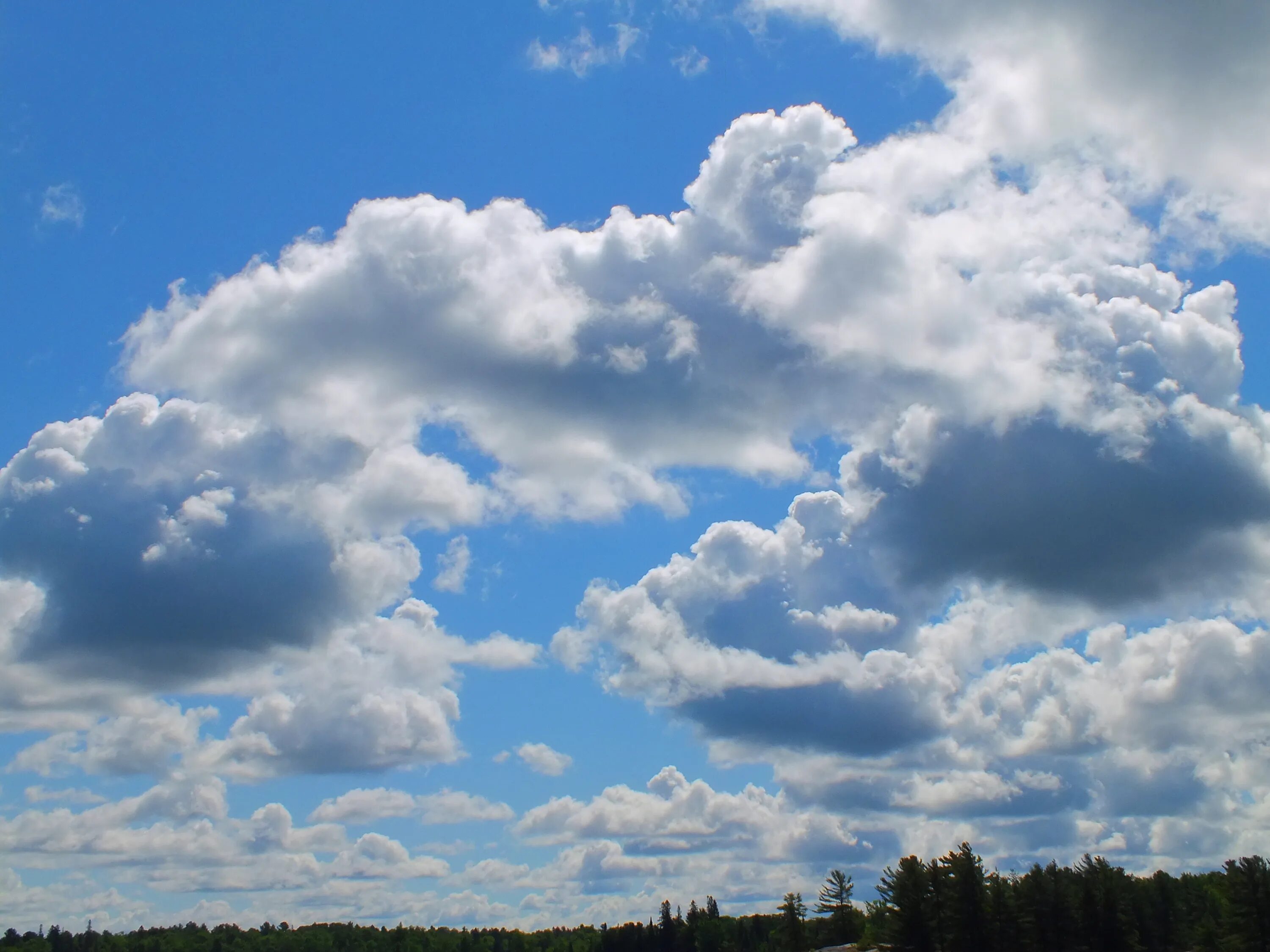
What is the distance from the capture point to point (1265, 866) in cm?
9069

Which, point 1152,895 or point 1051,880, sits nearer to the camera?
point 1051,880

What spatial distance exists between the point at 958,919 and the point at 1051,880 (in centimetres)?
1847

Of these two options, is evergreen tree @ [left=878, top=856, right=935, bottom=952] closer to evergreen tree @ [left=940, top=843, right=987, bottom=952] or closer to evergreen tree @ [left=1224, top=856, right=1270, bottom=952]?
evergreen tree @ [left=940, top=843, right=987, bottom=952]

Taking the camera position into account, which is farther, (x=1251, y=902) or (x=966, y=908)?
(x=966, y=908)

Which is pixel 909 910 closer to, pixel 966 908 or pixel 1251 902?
pixel 966 908

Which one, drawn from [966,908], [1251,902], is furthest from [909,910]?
[1251,902]

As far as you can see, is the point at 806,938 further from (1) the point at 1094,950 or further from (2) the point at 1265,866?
(2) the point at 1265,866

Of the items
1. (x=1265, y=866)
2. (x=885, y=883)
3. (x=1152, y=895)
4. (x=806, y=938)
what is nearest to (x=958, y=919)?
(x=885, y=883)

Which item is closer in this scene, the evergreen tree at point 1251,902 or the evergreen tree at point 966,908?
the evergreen tree at point 1251,902

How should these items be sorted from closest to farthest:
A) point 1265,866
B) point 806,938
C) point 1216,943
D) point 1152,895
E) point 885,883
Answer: point 1265,866 → point 1216,943 → point 885,883 → point 806,938 → point 1152,895

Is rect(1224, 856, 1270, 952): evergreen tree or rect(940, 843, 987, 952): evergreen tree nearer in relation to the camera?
rect(1224, 856, 1270, 952): evergreen tree

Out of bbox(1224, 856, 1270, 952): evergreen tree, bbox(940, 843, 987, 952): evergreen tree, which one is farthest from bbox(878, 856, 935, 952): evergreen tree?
bbox(1224, 856, 1270, 952): evergreen tree

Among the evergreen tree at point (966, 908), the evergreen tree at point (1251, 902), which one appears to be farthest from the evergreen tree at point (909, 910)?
the evergreen tree at point (1251, 902)

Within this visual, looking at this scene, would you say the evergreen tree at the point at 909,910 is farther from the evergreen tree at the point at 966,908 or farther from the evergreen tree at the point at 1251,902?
the evergreen tree at the point at 1251,902
